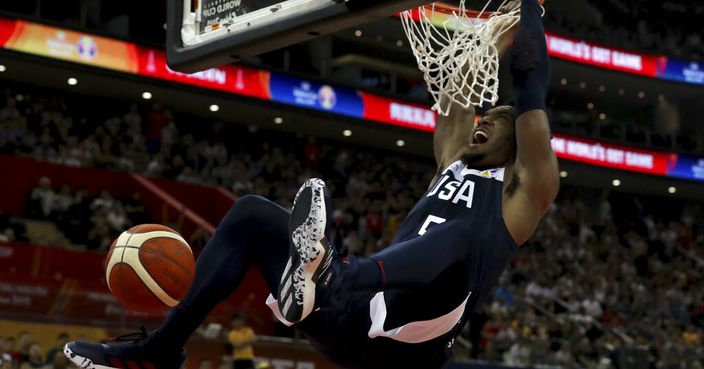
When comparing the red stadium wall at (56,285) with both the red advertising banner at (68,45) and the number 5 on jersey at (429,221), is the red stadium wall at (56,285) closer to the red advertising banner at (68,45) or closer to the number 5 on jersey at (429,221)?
the red advertising banner at (68,45)

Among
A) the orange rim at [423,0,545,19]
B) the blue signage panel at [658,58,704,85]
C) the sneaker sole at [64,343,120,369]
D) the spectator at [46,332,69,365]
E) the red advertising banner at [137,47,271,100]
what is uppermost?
the blue signage panel at [658,58,704,85]

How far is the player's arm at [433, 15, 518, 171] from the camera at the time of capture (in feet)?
19.1

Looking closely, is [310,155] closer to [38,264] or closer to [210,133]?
[210,133]

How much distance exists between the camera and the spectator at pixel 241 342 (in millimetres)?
12672

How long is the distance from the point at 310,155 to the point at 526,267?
574 cm

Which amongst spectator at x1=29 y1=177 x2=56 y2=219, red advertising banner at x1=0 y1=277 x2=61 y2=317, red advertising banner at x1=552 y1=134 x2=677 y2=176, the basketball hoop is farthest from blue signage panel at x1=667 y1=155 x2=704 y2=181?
the basketball hoop

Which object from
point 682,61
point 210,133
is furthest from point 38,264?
point 682,61

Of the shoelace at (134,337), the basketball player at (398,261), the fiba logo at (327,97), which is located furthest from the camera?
the fiba logo at (327,97)

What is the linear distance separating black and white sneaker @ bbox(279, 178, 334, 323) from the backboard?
4.14 feet

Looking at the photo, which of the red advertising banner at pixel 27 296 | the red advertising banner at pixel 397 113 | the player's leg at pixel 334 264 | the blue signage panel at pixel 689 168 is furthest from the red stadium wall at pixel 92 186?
the blue signage panel at pixel 689 168

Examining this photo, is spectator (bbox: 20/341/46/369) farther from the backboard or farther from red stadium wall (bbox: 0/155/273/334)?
the backboard

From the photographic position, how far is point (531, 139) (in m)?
5.00

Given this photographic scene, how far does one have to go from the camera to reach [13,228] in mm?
15562

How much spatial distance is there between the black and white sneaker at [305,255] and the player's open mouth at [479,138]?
136cm
